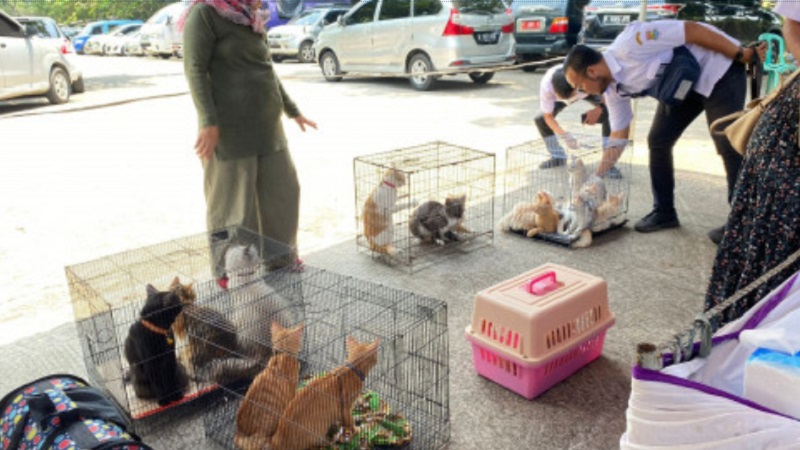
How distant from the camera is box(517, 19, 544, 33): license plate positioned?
32.8ft

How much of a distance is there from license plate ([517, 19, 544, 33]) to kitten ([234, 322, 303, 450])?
30.2 feet

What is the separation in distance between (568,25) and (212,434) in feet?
30.3

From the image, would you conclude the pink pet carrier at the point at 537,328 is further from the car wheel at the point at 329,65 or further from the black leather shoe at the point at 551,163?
the car wheel at the point at 329,65

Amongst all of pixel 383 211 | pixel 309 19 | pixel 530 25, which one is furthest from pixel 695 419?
pixel 309 19

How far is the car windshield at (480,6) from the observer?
8812 millimetres

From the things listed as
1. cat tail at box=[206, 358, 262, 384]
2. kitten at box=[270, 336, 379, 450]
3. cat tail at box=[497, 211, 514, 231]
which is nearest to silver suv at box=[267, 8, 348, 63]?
cat tail at box=[497, 211, 514, 231]

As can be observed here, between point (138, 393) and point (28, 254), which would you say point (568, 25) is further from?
point (138, 393)

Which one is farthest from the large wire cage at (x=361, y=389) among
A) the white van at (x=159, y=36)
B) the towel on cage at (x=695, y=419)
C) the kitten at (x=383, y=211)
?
the white van at (x=159, y=36)

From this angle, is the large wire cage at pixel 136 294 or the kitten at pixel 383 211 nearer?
the large wire cage at pixel 136 294

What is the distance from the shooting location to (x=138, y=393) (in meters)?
2.10

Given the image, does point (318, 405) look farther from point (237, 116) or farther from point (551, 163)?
point (551, 163)

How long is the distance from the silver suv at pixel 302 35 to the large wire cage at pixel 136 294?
11.6 metres

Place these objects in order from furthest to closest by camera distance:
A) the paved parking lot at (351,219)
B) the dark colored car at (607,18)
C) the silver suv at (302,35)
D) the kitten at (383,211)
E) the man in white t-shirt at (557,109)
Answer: the silver suv at (302,35) < the dark colored car at (607,18) < the man in white t-shirt at (557,109) < the kitten at (383,211) < the paved parking lot at (351,219)

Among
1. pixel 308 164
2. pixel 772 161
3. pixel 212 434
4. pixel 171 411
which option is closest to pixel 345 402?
pixel 212 434
